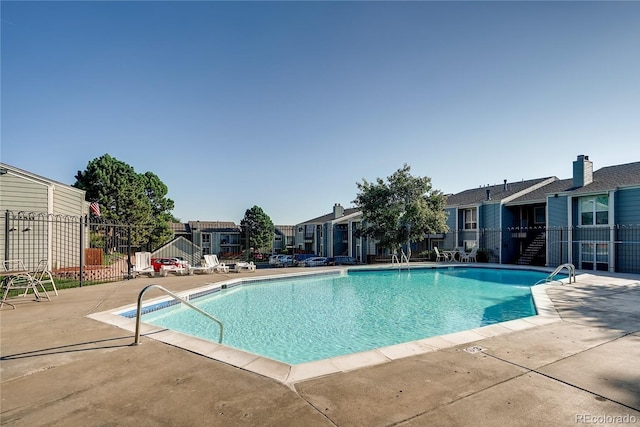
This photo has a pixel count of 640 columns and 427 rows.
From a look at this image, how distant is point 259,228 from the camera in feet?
152

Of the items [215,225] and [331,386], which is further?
[215,225]

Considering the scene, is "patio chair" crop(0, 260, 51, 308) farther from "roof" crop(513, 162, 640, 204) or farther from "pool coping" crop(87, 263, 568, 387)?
"roof" crop(513, 162, 640, 204)

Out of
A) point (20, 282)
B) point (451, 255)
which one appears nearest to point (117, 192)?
point (20, 282)

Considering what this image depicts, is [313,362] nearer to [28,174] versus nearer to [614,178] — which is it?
[28,174]

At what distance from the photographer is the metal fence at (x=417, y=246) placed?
1112cm

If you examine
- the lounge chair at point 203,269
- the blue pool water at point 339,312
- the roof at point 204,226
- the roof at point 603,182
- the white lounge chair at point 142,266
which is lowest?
the blue pool water at point 339,312

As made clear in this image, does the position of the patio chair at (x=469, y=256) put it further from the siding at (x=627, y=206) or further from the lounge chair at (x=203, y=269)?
the lounge chair at (x=203, y=269)

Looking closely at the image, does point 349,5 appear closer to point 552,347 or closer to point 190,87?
point 190,87

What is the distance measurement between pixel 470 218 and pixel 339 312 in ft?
60.8

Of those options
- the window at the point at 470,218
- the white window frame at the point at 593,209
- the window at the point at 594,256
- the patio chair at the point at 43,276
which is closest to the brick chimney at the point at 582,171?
the white window frame at the point at 593,209

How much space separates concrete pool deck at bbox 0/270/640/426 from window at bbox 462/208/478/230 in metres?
19.3

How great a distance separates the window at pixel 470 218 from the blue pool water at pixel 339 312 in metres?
9.32

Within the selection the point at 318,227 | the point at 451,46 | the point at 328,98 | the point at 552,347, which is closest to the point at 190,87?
the point at 328,98

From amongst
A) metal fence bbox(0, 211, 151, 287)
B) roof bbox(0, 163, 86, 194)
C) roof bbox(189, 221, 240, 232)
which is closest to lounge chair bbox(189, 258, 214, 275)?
metal fence bbox(0, 211, 151, 287)
